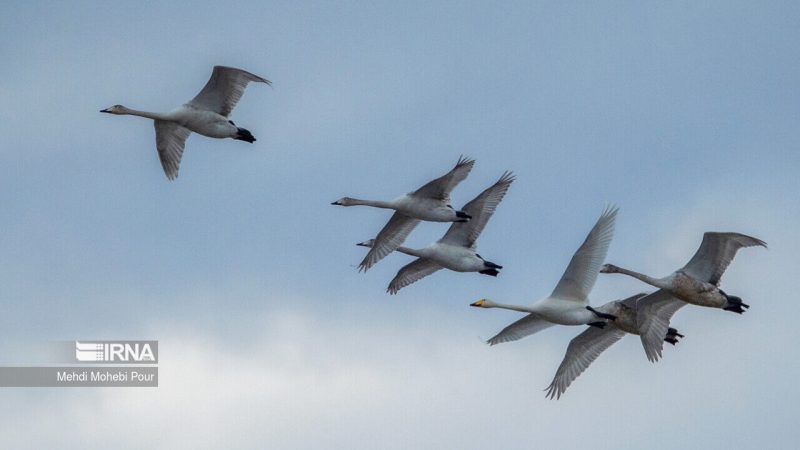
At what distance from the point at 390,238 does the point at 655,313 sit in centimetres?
759

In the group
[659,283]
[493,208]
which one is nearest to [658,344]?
[659,283]

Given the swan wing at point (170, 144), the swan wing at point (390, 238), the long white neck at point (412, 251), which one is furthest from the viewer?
the long white neck at point (412, 251)

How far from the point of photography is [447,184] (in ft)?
200

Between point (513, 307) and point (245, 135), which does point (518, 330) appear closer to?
point (513, 307)

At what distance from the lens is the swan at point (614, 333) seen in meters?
61.0

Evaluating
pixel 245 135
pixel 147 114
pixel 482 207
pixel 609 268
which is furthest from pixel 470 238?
pixel 147 114

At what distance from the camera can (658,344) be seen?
60.6 metres

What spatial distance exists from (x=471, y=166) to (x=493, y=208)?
1967 millimetres

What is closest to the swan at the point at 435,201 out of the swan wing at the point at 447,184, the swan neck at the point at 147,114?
the swan wing at the point at 447,184

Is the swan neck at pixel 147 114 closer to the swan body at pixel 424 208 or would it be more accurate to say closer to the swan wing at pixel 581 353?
the swan body at pixel 424 208

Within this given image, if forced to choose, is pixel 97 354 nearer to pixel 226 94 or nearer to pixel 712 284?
pixel 226 94

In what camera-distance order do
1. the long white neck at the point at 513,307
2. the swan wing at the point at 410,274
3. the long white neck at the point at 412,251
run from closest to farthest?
the long white neck at the point at 513,307 → the long white neck at the point at 412,251 → the swan wing at the point at 410,274

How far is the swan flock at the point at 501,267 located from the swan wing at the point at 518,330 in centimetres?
3

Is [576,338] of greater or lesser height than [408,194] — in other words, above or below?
below
